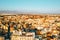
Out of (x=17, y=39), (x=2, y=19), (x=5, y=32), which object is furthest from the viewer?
(x=2, y=19)

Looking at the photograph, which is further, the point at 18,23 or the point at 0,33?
the point at 18,23

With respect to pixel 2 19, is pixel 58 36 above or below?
below

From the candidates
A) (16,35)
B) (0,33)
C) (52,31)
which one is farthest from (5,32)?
(52,31)

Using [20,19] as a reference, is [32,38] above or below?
below


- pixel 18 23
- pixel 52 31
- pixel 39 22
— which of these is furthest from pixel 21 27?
pixel 52 31

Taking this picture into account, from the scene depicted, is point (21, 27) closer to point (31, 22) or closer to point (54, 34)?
point (31, 22)

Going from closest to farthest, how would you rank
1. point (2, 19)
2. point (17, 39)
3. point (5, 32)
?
point (17, 39), point (5, 32), point (2, 19)

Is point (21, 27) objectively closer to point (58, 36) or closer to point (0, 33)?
point (0, 33)

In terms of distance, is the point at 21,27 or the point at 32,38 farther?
the point at 21,27

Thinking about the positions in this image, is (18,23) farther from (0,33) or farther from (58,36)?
(58,36)
